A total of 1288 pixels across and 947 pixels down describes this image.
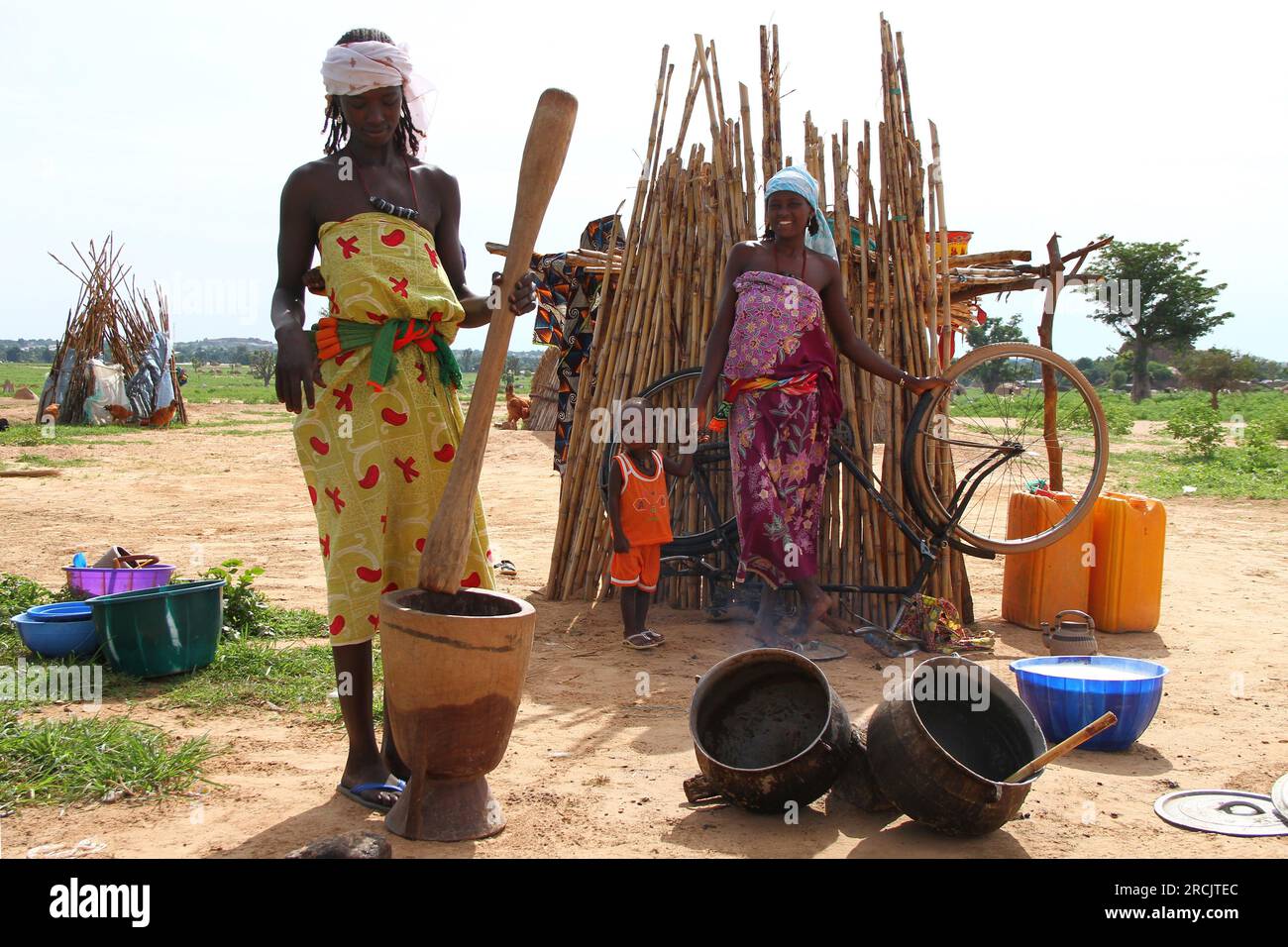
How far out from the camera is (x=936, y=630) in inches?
182

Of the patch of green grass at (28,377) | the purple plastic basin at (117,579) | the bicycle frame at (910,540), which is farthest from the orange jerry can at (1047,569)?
the patch of green grass at (28,377)

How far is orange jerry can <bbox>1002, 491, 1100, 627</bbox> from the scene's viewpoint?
5.00 m

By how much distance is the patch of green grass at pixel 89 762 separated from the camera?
266 cm

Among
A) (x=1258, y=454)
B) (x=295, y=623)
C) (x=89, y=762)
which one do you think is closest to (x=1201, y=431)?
(x=1258, y=454)

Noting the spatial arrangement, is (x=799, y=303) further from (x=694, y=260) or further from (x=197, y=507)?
(x=197, y=507)

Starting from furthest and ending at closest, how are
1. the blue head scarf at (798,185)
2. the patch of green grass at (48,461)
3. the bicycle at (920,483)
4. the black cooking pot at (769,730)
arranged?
the patch of green grass at (48,461), the bicycle at (920,483), the blue head scarf at (798,185), the black cooking pot at (769,730)

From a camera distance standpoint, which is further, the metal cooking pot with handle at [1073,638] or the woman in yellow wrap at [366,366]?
the metal cooking pot with handle at [1073,638]

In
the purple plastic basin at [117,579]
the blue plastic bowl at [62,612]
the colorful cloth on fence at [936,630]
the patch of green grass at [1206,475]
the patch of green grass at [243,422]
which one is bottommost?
the colorful cloth on fence at [936,630]

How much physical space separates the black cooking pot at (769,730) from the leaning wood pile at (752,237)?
207cm

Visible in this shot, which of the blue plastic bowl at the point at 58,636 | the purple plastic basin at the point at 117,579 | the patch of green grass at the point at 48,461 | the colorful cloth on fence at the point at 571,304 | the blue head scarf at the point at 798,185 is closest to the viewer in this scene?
the blue plastic bowl at the point at 58,636

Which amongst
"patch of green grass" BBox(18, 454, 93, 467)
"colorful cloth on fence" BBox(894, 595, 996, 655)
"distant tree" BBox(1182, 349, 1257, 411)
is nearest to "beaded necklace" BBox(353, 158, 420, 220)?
"colorful cloth on fence" BBox(894, 595, 996, 655)

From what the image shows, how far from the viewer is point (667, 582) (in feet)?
17.7

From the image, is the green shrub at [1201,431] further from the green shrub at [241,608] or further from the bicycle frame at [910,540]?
the green shrub at [241,608]

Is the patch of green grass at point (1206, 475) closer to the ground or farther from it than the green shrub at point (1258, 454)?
closer to the ground
